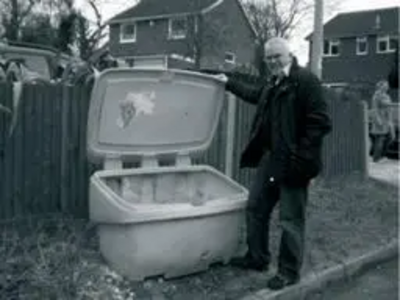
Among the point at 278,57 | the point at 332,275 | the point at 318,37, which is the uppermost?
the point at 318,37

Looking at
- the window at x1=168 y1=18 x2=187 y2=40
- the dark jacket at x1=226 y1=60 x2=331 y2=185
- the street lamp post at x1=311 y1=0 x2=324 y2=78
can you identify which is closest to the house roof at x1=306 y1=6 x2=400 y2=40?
the window at x1=168 y1=18 x2=187 y2=40

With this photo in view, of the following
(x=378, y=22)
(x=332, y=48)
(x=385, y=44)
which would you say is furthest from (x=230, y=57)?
(x=378, y=22)

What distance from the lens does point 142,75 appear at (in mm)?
4543

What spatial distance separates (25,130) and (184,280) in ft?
6.15

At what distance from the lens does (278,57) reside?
445 centimetres

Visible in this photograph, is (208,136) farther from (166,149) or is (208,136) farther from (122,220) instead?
(122,220)

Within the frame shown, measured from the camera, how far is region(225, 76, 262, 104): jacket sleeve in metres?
4.92

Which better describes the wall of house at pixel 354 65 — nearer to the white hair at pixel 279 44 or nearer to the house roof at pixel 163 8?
the house roof at pixel 163 8

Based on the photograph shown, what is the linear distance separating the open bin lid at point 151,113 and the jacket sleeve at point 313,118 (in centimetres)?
95

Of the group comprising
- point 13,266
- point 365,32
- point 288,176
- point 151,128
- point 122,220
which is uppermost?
point 365,32

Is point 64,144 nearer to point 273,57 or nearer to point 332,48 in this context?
point 273,57

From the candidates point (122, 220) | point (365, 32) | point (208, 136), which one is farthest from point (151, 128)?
point (365, 32)

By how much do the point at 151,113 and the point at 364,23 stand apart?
37.1 m

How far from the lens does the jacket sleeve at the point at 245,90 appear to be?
492 centimetres
